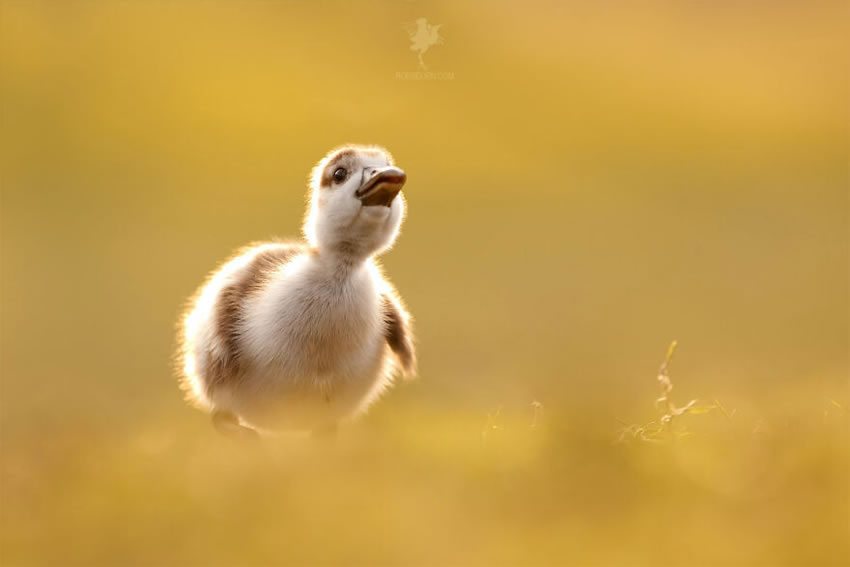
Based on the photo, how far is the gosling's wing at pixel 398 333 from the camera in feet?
12.1

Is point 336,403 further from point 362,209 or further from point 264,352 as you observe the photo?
point 362,209

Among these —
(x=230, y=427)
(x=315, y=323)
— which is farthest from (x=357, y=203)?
(x=230, y=427)

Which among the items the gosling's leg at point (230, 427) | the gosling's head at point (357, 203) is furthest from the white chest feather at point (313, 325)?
the gosling's leg at point (230, 427)

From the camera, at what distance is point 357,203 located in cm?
336

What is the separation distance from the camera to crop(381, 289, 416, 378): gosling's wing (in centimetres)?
370

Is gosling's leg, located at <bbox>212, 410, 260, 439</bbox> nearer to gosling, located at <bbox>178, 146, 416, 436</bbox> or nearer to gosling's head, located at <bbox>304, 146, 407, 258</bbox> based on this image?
gosling, located at <bbox>178, 146, 416, 436</bbox>

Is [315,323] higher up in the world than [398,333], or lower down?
lower down

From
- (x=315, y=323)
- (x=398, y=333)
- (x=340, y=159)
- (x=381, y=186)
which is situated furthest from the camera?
(x=398, y=333)

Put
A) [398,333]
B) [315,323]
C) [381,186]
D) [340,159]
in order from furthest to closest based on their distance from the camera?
[398,333] < [340,159] < [315,323] < [381,186]

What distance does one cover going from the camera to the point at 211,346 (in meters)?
3.46

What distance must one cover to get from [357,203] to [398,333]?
62 centimetres

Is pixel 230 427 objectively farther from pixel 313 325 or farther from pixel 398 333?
pixel 398 333

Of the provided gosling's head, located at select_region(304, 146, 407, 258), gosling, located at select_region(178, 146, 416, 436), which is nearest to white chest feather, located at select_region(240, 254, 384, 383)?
gosling, located at select_region(178, 146, 416, 436)

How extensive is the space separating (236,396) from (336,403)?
357 mm
